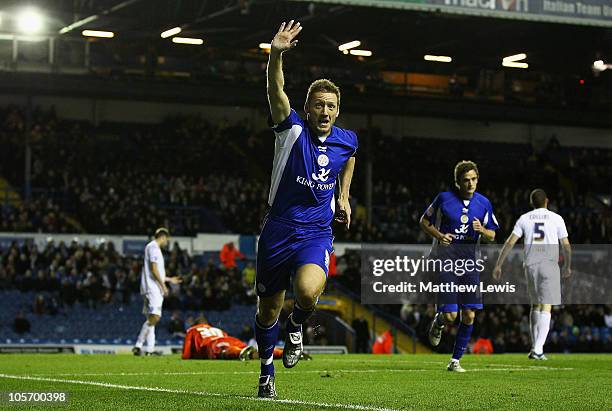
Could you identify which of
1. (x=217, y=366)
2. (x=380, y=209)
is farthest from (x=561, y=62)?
(x=217, y=366)

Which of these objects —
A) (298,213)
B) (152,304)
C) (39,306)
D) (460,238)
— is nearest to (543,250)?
(460,238)

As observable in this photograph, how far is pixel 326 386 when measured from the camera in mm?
10195

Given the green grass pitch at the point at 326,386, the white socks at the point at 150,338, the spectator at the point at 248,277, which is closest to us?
the green grass pitch at the point at 326,386

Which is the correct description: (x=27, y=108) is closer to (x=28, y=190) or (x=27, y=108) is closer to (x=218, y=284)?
(x=28, y=190)

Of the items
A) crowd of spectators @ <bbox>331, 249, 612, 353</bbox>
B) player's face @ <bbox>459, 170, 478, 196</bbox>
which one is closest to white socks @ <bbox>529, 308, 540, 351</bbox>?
player's face @ <bbox>459, 170, 478, 196</bbox>

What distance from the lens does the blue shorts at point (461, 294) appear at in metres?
13.2

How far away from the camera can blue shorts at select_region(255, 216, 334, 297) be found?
8273 mm

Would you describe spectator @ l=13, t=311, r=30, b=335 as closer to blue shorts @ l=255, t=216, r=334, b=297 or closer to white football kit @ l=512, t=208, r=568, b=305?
white football kit @ l=512, t=208, r=568, b=305

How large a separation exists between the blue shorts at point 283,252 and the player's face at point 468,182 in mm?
5200

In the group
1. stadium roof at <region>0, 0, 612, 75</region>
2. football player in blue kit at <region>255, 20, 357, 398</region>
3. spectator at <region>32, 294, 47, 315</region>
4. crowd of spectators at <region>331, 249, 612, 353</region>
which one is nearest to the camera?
football player in blue kit at <region>255, 20, 357, 398</region>

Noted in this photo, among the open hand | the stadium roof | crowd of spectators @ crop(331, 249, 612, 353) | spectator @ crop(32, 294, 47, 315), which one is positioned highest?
the stadium roof

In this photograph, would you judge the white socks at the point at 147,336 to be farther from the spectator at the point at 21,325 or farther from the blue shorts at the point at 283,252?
the blue shorts at the point at 283,252

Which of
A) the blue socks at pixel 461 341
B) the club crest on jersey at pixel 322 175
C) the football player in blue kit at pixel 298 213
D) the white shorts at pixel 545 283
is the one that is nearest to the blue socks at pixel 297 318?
the football player in blue kit at pixel 298 213

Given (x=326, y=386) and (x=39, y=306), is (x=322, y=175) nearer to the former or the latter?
(x=326, y=386)
